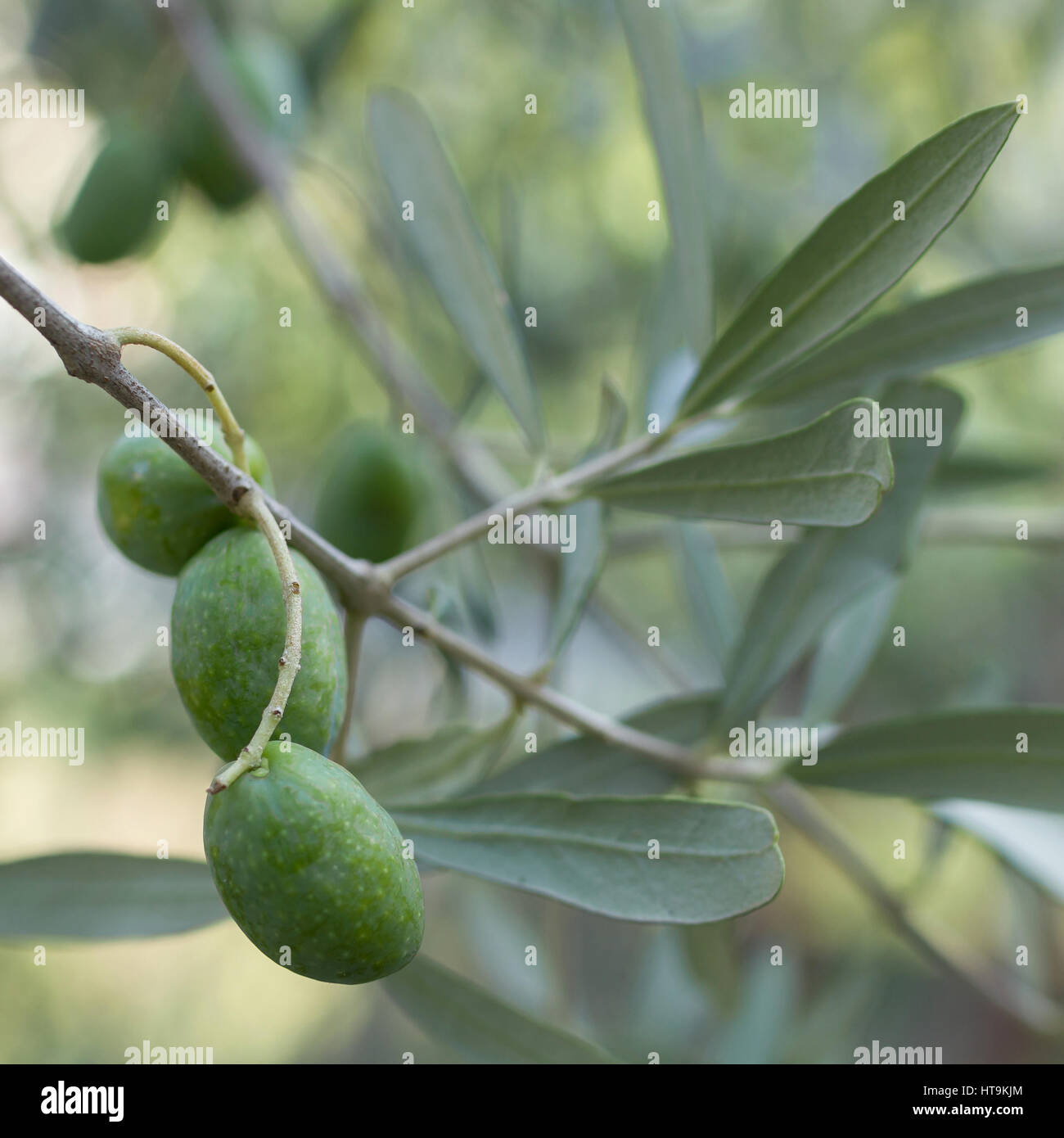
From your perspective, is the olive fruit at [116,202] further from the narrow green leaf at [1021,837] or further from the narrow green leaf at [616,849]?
the narrow green leaf at [1021,837]

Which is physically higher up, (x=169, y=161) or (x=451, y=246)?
(x=169, y=161)

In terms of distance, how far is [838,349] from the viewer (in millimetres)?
818

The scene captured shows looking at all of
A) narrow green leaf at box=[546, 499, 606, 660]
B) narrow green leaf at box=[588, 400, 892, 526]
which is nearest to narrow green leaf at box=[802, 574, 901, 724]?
narrow green leaf at box=[546, 499, 606, 660]

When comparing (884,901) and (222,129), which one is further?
(222,129)

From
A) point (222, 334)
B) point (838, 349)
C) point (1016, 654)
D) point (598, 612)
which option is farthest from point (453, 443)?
point (1016, 654)

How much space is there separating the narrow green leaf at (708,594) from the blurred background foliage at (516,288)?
8.3 inches

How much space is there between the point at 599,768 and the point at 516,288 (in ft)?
2.29

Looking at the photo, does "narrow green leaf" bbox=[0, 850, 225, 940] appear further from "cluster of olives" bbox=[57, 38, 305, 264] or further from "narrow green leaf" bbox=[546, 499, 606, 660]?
"cluster of olives" bbox=[57, 38, 305, 264]

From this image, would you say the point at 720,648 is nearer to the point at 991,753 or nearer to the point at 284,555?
the point at 991,753

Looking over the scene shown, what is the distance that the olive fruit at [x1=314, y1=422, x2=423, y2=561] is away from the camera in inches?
44.8

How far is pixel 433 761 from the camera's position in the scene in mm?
901

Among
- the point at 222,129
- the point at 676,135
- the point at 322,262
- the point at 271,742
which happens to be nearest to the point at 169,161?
the point at 222,129

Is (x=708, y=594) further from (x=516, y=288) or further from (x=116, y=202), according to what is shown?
(x=116, y=202)

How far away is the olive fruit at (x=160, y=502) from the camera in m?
0.65
